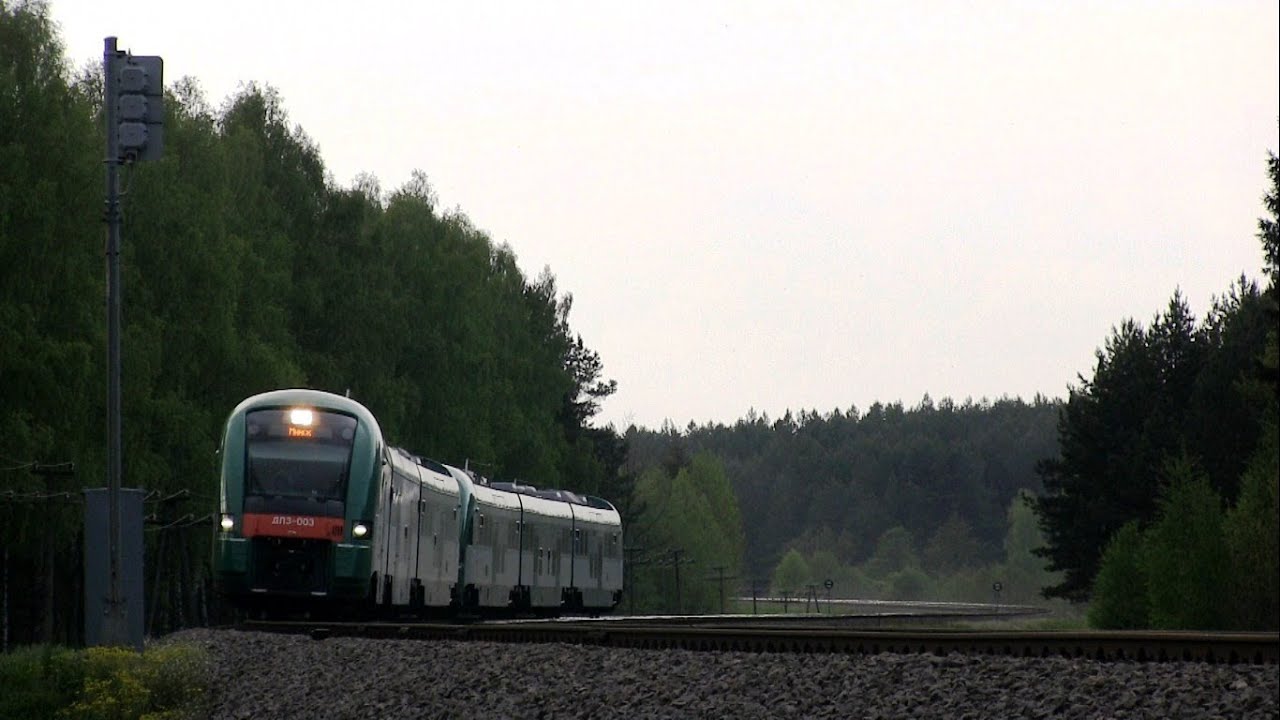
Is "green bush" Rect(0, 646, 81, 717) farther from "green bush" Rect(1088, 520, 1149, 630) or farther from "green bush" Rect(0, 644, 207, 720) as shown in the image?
"green bush" Rect(1088, 520, 1149, 630)

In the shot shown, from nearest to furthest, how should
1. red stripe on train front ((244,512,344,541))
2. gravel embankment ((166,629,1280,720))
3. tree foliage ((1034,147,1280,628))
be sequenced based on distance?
gravel embankment ((166,629,1280,720)) → red stripe on train front ((244,512,344,541)) → tree foliage ((1034,147,1280,628))

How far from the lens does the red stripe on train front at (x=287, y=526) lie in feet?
92.8

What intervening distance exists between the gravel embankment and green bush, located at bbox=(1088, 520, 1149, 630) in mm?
33944

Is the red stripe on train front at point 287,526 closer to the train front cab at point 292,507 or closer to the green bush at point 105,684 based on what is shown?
the train front cab at point 292,507

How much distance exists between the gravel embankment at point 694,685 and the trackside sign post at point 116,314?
286cm

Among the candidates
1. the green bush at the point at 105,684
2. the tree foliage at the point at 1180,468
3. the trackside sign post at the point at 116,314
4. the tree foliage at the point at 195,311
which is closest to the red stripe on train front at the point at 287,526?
the trackside sign post at the point at 116,314

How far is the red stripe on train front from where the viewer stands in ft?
92.8

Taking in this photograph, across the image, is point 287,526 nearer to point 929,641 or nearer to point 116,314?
point 116,314

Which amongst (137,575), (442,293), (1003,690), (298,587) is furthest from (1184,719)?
(442,293)

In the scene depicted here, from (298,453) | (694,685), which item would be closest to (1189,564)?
(298,453)

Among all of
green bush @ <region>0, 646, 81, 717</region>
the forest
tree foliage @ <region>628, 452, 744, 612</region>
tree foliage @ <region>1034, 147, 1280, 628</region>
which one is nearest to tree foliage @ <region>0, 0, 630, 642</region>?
the forest

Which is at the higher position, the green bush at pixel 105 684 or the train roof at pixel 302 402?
the train roof at pixel 302 402

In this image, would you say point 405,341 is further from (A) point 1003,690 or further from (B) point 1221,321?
(A) point 1003,690

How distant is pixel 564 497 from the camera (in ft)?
170
